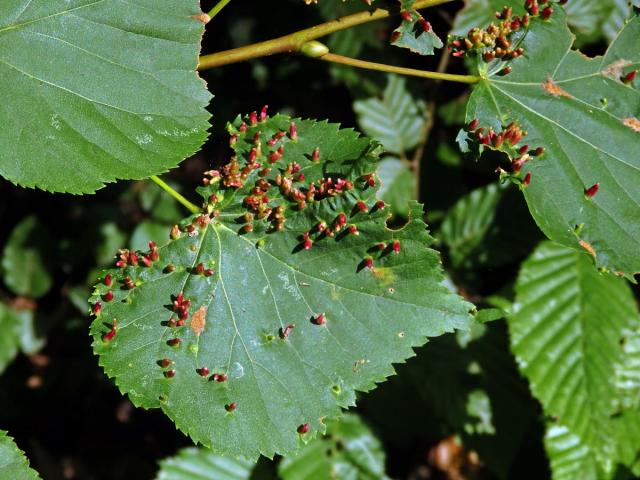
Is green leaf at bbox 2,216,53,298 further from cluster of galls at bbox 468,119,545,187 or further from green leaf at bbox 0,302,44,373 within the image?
cluster of galls at bbox 468,119,545,187

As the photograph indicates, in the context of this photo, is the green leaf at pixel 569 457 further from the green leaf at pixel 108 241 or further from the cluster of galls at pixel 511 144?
the green leaf at pixel 108 241

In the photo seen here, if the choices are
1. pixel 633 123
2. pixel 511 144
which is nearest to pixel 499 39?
pixel 511 144

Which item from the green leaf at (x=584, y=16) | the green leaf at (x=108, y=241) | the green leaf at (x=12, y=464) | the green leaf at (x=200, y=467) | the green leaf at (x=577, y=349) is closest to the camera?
the green leaf at (x=12, y=464)

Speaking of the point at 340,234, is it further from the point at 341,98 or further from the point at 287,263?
the point at 341,98

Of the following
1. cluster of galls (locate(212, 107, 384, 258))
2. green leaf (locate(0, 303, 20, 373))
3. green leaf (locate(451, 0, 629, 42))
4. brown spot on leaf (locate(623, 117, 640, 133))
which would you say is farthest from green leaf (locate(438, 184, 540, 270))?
green leaf (locate(0, 303, 20, 373))

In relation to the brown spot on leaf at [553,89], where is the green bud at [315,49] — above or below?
above

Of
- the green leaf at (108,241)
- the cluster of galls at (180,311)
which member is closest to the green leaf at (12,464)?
the cluster of galls at (180,311)
